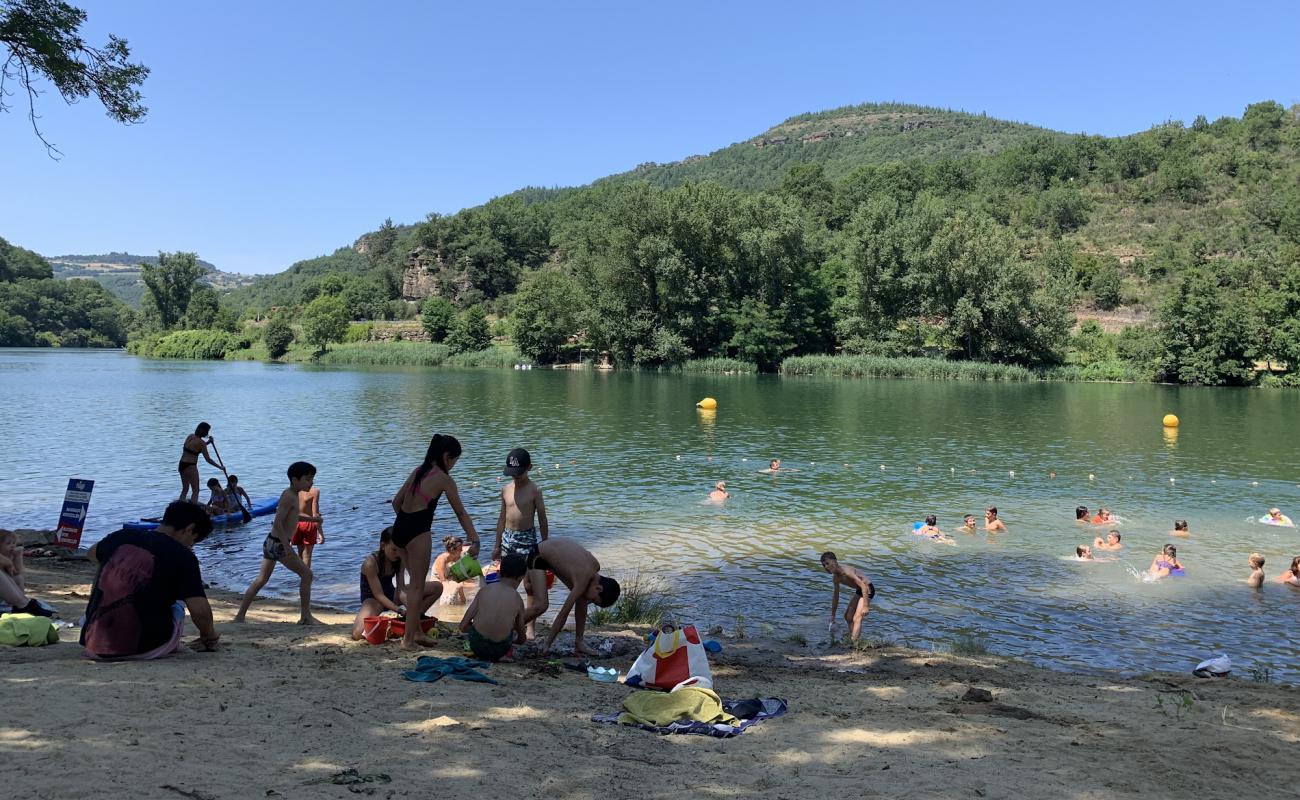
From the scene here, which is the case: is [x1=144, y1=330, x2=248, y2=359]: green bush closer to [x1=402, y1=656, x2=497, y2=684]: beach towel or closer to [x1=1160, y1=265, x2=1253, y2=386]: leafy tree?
[x1=1160, y1=265, x2=1253, y2=386]: leafy tree

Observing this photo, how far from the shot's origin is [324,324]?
105 m

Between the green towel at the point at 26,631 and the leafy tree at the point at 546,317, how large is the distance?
7510 cm

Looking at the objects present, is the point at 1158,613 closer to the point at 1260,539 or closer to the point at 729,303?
the point at 1260,539

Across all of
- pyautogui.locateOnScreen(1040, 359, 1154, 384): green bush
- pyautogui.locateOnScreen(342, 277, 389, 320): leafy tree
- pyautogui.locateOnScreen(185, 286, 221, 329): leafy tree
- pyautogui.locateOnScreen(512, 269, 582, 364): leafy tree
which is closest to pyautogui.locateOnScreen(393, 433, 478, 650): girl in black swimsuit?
pyautogui.locateOnScreen(1040, 359, 1154, 384): green bush

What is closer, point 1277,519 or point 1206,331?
point 1277,519

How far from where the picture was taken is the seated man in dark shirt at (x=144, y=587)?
260 inches

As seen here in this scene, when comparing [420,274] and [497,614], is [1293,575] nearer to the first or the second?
[497,614]

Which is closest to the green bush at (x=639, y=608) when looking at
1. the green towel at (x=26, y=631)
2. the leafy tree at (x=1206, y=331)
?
the green towel at (x=26, y=631)

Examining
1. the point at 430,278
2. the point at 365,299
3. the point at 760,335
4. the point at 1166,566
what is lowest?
the point at 1166,566

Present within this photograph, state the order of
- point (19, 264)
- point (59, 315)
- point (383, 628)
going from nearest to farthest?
point (383, 628) → point (59, 315) → point (19, 264)

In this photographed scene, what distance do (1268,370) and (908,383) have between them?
25.1 m

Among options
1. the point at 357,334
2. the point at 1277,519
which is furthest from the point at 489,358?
the point at 1277,519

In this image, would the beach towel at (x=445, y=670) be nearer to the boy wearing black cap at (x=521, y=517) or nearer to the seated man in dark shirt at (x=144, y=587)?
the boy wearing black cap at (x=521, y=517)

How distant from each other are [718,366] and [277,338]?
62.7 meters
